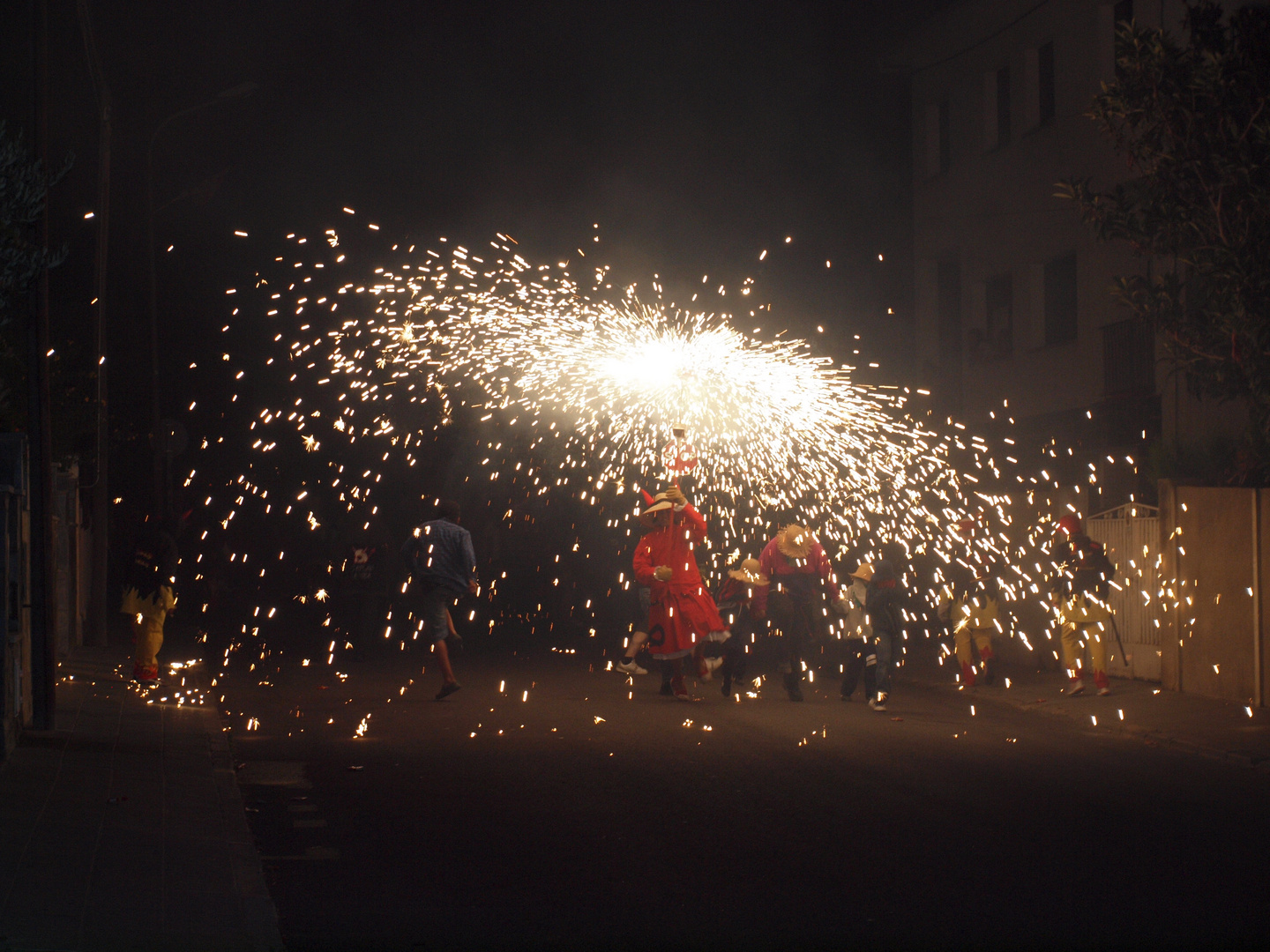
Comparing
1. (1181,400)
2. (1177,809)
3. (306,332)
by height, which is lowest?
(1177,809)

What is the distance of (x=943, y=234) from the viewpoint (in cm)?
2606

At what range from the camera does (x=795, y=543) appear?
49.9 feet

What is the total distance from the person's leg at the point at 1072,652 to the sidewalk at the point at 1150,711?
16cm

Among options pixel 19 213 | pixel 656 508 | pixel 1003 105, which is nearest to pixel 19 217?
pixel 19 213

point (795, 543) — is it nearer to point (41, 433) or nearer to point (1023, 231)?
point (41, 433)

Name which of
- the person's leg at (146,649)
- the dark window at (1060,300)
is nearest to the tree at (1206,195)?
the dark window at (1060,300)

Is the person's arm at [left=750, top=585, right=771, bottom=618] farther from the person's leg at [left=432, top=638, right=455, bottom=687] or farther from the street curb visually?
the person's leg at [left=432, top=638, right=455, bottom=687]

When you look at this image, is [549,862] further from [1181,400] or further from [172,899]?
[1181,400]

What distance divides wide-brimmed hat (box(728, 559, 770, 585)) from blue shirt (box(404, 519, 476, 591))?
2.71 m

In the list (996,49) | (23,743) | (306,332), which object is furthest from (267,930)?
(306,332)

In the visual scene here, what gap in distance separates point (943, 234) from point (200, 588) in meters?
13.4

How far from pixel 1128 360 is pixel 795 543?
7.78 meters

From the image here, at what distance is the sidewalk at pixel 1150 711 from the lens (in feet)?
38.0

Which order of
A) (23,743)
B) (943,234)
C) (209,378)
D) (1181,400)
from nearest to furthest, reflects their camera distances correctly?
(23,743) → (1181,400) → (943,234) → (209,378)
